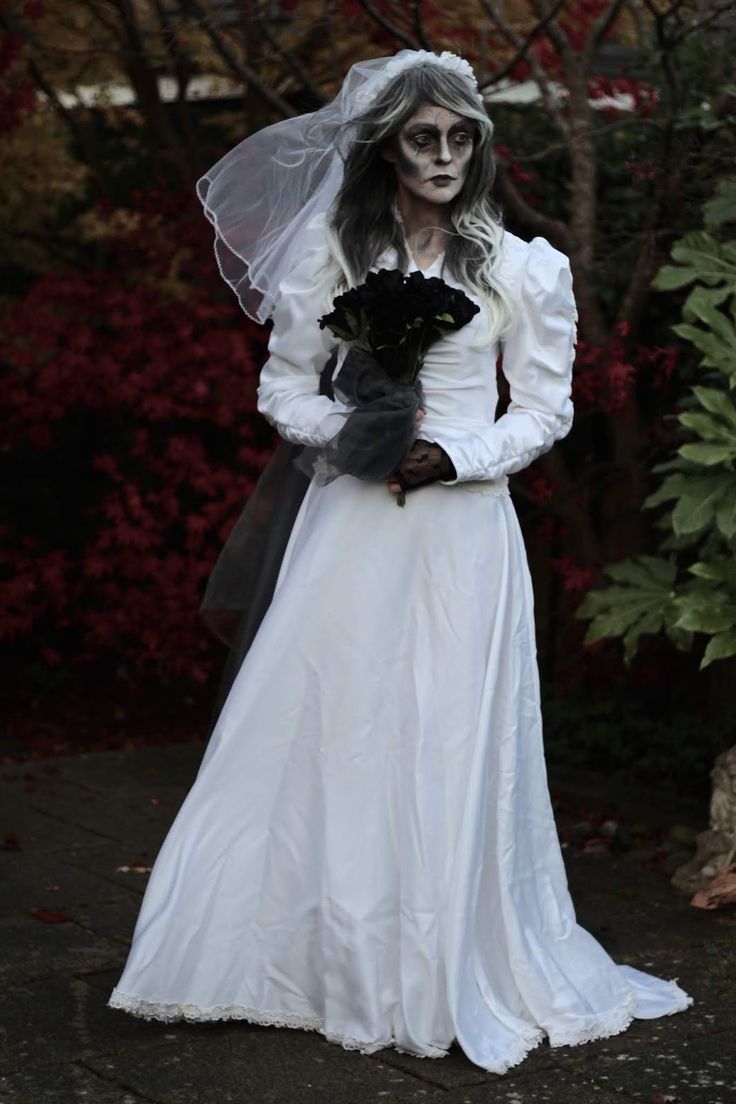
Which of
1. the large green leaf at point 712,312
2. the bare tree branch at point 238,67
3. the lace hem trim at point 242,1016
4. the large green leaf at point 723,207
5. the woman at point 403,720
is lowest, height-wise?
the lace hem trim at point 242,1016

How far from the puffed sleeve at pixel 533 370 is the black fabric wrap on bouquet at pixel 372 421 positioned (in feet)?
0.44

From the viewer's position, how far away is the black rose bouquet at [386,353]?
146 inches

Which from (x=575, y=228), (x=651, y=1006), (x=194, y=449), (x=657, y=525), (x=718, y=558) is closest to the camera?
(x=651, y=1006)

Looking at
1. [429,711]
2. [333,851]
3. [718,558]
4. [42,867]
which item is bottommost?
[42,867]

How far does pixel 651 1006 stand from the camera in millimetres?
4094

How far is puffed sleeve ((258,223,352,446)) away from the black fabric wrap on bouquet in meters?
0.09

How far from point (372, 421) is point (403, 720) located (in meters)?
0.69

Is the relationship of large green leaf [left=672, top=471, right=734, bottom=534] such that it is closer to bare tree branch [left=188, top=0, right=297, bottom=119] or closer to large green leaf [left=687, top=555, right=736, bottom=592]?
large green leaf [left=687, top=555, right=736, bottom=592]

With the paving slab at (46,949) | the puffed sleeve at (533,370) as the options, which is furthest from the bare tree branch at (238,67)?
the paving slab at (46,949)

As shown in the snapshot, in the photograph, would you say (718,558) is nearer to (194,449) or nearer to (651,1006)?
(651,1006)

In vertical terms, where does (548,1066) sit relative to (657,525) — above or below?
below

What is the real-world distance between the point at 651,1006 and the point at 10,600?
162 inches

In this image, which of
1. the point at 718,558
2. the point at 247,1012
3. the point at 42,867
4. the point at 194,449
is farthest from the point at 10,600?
the point at 247,1012

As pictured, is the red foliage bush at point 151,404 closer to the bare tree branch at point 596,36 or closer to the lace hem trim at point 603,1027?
the bare tree branch at point 596,36
